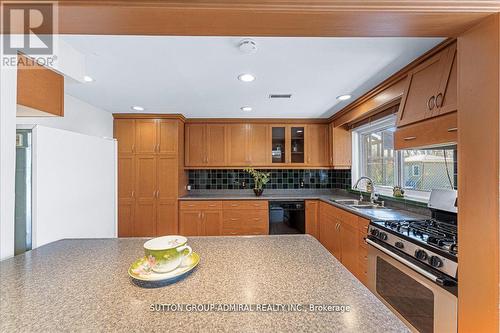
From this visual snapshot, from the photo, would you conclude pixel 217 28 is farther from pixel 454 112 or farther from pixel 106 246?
pixel 454 112

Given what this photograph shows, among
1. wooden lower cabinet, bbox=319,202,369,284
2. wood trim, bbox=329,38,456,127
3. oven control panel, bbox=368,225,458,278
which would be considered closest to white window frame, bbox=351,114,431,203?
wood trim, bbox=329,38,456,127

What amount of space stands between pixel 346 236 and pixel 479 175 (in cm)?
184

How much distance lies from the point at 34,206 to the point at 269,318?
1.57 metres

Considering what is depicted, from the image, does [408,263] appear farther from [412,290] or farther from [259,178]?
[259,178]

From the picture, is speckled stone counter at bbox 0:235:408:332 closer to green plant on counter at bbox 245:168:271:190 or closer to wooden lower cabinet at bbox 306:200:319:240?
wooden lower cabinet at bbox 306:200:319:240

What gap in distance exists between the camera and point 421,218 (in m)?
2.02

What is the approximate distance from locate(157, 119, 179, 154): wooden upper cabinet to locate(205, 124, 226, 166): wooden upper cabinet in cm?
53

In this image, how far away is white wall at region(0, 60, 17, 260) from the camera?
2.98 feet

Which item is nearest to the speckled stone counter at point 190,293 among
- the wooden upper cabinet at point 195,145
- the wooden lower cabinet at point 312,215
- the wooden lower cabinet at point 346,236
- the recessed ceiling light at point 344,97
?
the wooden lower cabinet at point 346,236

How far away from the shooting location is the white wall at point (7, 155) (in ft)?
2.98

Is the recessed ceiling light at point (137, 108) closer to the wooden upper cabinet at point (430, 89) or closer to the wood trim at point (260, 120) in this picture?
the wood trim at point (260, 120)

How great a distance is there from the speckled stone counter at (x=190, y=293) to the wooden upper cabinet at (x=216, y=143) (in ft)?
9.04

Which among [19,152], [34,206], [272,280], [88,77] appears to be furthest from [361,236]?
[88,77]

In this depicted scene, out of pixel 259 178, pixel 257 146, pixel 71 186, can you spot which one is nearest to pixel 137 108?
pixel 71 186
